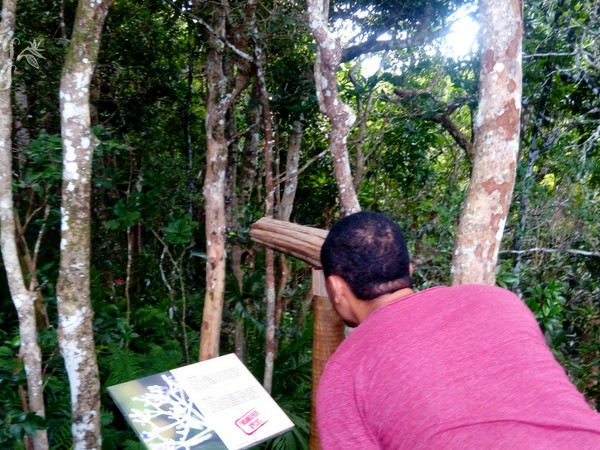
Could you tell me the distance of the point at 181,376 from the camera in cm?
215

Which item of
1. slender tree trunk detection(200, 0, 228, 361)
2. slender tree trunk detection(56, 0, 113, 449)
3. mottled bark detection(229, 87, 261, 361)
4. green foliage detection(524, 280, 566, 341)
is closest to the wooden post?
slender tree trunk detection(56, 0, 113, 449)

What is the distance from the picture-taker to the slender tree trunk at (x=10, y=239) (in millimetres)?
2697

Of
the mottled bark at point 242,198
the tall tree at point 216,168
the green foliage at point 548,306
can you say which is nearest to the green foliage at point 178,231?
the tall tree at point 216,168

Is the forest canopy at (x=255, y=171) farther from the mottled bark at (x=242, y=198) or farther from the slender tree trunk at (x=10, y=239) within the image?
the slender tree trunk at (x=10, y=239)

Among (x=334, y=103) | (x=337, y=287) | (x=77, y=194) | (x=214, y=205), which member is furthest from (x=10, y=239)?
(x=337, y=287)

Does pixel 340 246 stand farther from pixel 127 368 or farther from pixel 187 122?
pixel 187 122

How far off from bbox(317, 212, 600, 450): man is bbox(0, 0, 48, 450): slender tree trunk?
204cm

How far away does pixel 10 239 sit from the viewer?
2752 mm

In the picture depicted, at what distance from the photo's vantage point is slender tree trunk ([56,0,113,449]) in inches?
104

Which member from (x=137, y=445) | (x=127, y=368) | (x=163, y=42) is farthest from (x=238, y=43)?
(x=137, y=445)

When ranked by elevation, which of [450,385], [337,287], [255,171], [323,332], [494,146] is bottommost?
[323,332]

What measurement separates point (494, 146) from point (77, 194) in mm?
2105

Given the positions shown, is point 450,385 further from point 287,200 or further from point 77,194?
point 287,200

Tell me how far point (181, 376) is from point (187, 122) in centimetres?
453
